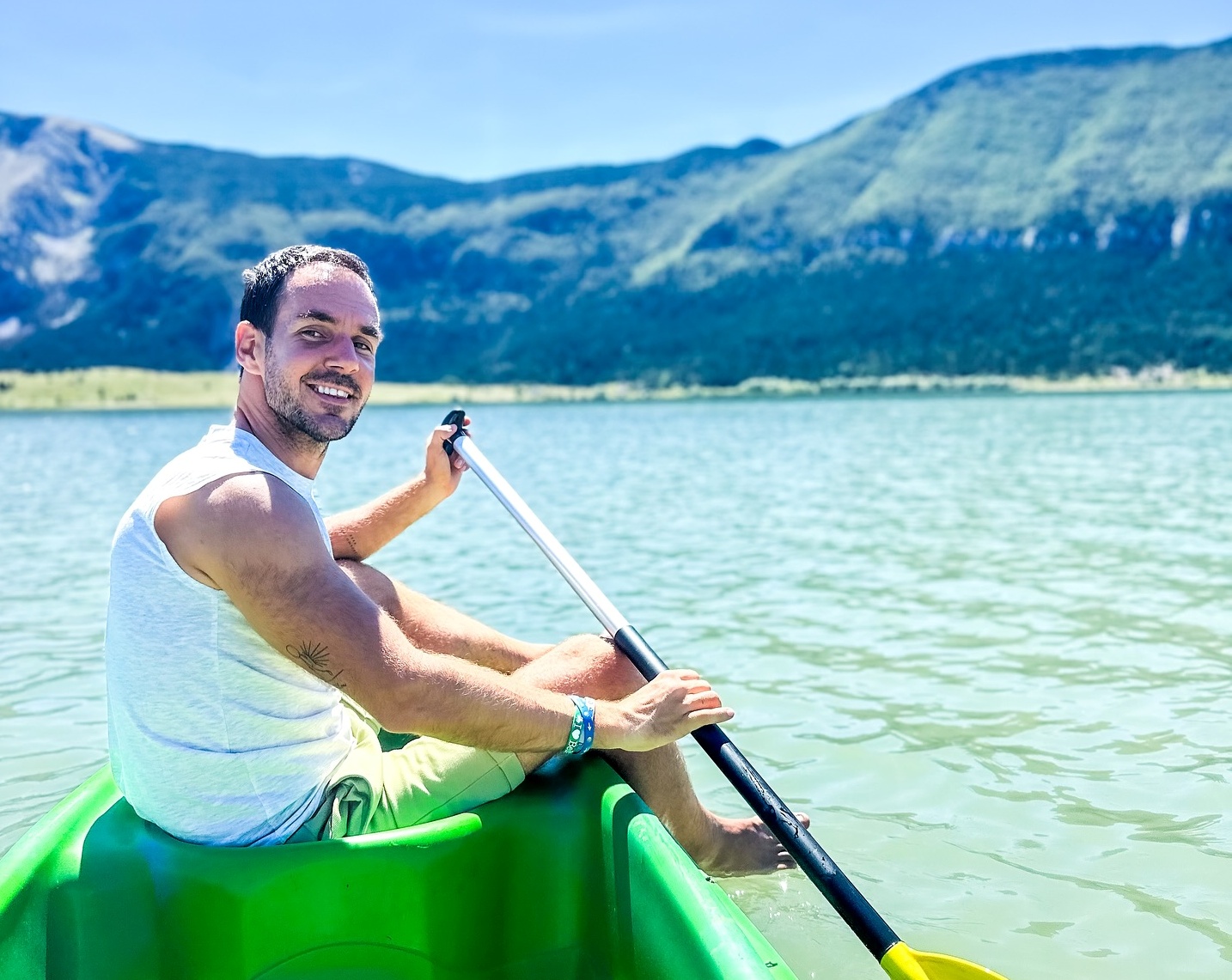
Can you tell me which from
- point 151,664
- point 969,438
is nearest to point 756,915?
point 151,664

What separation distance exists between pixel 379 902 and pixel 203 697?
0.71 m

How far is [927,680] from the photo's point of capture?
24.8 feet

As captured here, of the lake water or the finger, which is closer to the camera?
the finger

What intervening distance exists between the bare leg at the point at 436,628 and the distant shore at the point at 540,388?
104 metres

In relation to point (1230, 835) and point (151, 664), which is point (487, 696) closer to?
point (151, 664)

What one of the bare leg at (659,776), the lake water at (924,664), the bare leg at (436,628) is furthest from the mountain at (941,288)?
the bare leg at (659,776)

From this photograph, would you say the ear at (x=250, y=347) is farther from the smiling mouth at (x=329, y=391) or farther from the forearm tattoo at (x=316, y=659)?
the forearm tattoo at (x=316, y=659)

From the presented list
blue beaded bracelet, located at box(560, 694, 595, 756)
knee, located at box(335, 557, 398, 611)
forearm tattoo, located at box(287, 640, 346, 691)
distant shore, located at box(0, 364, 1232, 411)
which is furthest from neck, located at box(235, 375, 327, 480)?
distant shore, located at box(0, 364, 1232, 411)

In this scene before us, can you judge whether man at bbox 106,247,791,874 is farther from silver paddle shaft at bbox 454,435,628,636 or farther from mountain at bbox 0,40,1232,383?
mountain at bbox 0,40,1232,383

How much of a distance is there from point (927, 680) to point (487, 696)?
17.3ft

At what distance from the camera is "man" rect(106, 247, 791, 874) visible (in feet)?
8.66

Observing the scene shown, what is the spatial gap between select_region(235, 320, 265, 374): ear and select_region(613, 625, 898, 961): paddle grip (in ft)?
4.88

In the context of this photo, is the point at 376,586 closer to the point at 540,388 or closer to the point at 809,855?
the point at 809,855

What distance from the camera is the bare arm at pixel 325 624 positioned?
2584 mm
